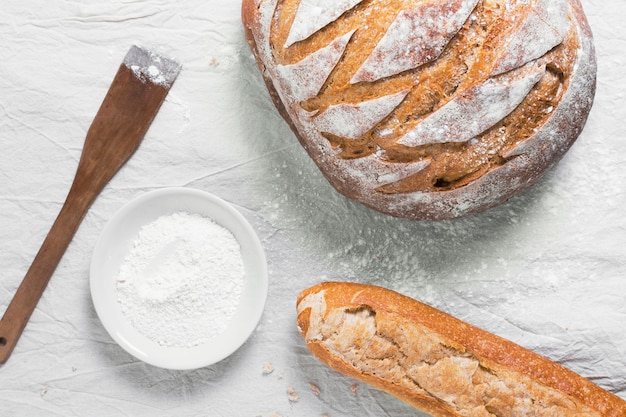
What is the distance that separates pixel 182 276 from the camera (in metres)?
1.57

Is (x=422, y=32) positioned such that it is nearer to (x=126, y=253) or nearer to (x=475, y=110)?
(x=475, y=110)

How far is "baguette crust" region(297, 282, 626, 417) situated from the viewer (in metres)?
1.42

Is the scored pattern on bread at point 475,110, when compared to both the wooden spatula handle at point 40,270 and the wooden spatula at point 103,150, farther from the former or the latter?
the wooden spatula handle at point 40,270

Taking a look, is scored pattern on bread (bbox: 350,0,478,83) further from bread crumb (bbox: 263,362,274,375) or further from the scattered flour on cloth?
bread crumb (bbox: 263,362,274,375)

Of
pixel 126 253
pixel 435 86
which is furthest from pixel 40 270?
pixel 435 86

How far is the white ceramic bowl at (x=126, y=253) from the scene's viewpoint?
5.15ft

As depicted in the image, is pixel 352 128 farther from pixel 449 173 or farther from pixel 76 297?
pixel 76 297

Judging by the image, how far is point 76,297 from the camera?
1650 millimetres

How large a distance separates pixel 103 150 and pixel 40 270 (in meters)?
0.34

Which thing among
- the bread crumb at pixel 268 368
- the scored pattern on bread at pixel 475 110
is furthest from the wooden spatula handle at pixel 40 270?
the scored pattern on bread at pixel 475 110

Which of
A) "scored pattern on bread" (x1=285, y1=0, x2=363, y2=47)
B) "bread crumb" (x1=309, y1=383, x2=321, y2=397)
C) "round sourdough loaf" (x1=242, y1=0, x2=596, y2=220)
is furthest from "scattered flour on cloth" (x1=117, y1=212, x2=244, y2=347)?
"scored pattern on bread" (x1=285, y1=0, x2=363, y2=47)

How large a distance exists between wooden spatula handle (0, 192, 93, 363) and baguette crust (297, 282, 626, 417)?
0.64 metres

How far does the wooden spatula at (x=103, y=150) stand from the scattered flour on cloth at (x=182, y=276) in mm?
174

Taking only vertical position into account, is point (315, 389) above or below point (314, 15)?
below
